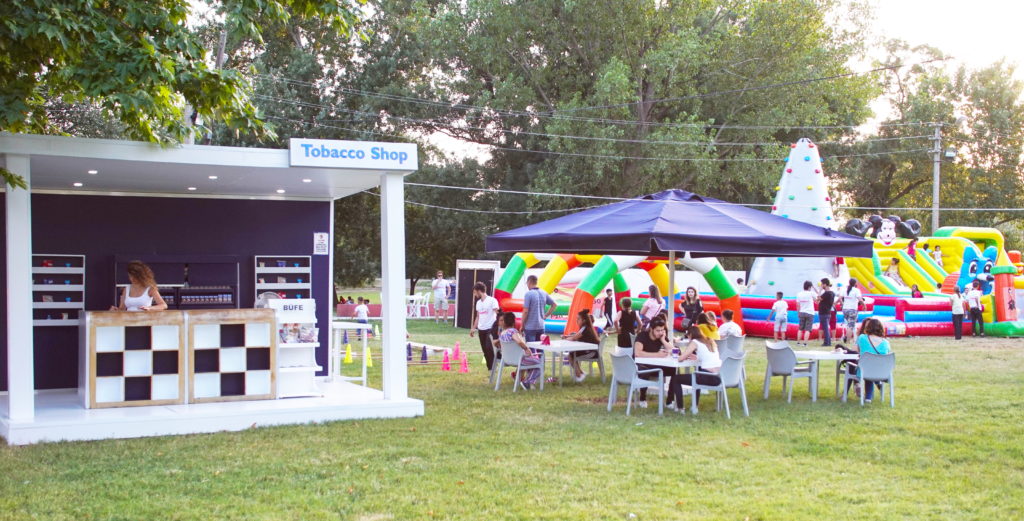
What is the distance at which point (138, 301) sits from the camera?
9.97 metres

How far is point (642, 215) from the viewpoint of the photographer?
10242 millimetres

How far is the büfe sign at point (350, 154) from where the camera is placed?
924 centimetres

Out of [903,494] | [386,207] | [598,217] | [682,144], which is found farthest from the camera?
[682,144]

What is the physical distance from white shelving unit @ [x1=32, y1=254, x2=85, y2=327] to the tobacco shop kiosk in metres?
0.02

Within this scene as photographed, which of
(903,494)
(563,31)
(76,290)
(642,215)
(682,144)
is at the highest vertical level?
(563,31)

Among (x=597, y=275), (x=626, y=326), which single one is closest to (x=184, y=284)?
(x=626, y=326)

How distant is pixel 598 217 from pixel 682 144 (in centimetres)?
1905

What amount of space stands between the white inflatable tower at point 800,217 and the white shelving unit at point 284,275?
42.3 ft

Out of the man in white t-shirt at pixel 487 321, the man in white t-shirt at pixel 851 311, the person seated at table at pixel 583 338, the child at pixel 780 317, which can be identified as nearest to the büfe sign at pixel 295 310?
the man in white t-shirt at pixel 487 321

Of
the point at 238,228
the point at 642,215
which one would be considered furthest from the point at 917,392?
the point at 238,228

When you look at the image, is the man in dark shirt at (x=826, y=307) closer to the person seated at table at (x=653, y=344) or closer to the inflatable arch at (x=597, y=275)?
the inflatable arch at (x=597, y=275)

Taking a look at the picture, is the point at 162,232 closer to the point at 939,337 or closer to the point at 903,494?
the point at 903,494

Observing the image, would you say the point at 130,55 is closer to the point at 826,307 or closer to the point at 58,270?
the point at 58,270

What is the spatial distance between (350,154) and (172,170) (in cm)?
178
